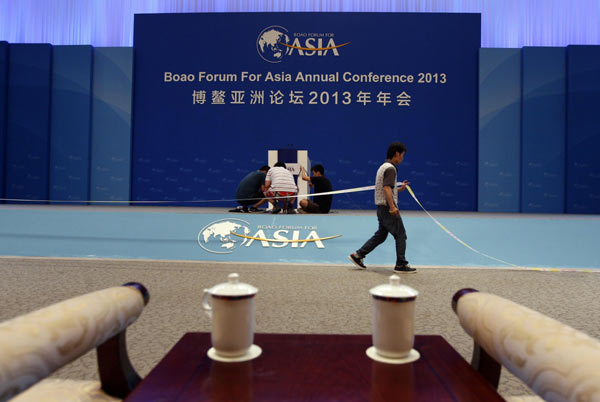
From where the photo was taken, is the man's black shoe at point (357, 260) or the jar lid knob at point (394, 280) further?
the man's black shoe at point (357, 260)

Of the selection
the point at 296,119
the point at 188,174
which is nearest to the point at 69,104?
the point at 188,174

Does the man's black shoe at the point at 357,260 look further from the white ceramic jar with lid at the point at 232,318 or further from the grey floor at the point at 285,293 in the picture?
the white ceramic jar with lid at the point at 232,318

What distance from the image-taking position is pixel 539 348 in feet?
2.46

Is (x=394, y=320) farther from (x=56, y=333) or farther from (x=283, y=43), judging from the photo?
(x=283, y=43)

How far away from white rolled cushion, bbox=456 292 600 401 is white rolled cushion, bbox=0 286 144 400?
2.57 feet

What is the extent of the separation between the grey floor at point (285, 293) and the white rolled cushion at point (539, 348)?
2.37ft

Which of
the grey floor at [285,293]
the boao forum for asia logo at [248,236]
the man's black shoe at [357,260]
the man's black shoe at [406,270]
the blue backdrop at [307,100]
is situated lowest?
the grey floor at [285,293]

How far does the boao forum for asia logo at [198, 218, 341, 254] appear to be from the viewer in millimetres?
4301

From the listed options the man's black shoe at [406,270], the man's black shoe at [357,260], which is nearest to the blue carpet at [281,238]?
the man's black shoe at [357,260]

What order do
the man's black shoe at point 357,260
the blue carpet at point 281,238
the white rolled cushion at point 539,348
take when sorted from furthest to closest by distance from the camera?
1. the blue carpet at point 281,238
2. the man's black shoe at point 357,260
3. the white rolled cushion at point 539,348

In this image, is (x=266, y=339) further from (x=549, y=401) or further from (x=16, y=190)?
(x=16, y=190)

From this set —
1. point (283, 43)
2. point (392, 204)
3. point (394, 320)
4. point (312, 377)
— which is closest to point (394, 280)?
point (394, 320)

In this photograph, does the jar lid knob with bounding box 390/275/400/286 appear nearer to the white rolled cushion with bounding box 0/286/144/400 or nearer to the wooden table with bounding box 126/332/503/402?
the wooden table with bounding box 126/332/503/402

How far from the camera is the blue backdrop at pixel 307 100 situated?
10055mm
